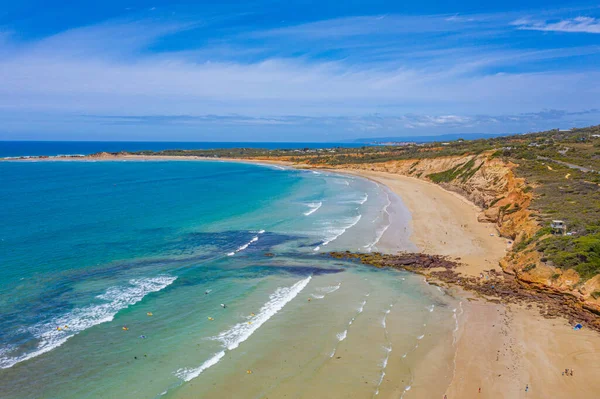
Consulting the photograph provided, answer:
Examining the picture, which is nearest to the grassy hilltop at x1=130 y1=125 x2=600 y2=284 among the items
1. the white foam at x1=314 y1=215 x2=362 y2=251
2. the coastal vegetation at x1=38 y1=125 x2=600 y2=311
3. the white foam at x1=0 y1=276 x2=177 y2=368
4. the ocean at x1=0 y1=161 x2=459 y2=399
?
the coastal vegetation at x1=38 y1=125 x2=600 y2=311

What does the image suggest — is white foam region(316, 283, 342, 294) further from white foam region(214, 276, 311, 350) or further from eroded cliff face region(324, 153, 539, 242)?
eroded cliff face region(324, 153, 539, 242)

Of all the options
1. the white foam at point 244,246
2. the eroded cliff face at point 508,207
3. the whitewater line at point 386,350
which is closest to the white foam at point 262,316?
the whitewater line at point 386,350

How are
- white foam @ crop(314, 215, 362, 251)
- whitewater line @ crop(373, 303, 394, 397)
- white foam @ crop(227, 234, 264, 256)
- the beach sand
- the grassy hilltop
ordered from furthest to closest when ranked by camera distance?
1. white foam @ crop(314, 215, 362, 251)
2. white foam @ crop(227, 234, 264, 256)
3. the grassy hilltop
4. whitewater line @ crop(373, 303, 394, 397)
5. the beach sand

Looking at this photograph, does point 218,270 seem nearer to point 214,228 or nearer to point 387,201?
point 214,228

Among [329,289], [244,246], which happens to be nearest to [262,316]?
[329,289]

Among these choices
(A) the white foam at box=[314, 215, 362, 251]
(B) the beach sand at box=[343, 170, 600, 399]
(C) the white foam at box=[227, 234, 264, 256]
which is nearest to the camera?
(B) the beach sand at box=[343, 170, 600, 399]

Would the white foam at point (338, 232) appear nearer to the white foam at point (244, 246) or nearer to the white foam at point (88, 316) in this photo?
the white foam at point (244, 246)
